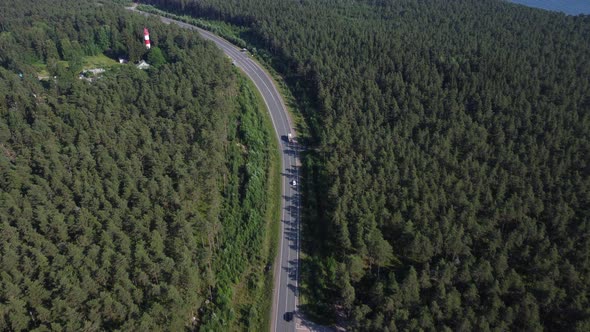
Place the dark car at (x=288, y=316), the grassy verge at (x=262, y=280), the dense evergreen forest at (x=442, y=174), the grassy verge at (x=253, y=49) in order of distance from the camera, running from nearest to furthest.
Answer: the dense evergreen forest at (x=442, y=174), the grassy verge at (x=262, y=280), the dark car at (x=288, y=316), the grassy verge at (x=253, y=49)

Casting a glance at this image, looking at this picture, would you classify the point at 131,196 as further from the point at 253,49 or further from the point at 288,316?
the point at 253,49

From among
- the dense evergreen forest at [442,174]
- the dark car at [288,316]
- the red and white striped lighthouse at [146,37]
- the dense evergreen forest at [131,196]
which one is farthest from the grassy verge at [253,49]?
the dark car at [288,316]

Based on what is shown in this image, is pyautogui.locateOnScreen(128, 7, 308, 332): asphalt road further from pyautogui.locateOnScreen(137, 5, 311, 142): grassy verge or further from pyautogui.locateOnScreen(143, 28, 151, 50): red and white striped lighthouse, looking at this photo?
pyautogui.locateOnScreen(143, 28, 151, 50): red and white striped lighthouse

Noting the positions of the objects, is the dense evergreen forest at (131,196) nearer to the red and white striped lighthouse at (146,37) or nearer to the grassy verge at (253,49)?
the grassy verge at (253,49)

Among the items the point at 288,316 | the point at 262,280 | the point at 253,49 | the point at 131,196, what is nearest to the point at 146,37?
the point at 253,49

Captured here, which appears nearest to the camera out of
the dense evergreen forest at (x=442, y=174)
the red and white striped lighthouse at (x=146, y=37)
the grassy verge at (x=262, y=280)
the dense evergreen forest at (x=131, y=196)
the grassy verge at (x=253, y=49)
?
the dense evergreen forest at (x=131, y=196)

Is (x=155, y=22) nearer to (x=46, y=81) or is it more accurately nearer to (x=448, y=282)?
(x=46, y=81)
